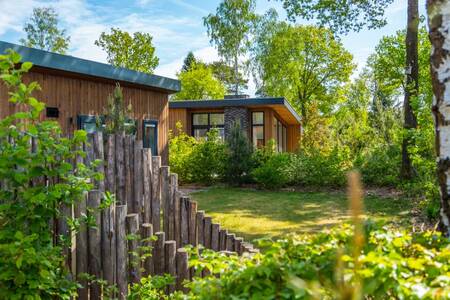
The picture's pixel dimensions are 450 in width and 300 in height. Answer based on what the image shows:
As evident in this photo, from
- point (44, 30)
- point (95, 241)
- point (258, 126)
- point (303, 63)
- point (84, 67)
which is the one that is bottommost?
point (95, 241)

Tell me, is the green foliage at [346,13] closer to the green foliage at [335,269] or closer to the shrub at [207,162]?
the shrub at [207,162]

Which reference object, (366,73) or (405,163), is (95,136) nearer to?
(405,163)

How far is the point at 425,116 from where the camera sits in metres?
7.87

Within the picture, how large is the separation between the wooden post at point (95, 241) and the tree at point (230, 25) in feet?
93.1

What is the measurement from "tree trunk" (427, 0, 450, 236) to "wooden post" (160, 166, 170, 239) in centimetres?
243

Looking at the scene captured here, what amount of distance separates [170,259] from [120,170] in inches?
35.5

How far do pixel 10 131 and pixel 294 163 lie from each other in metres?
11.8

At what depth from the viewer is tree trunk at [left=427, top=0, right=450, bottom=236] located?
259cm

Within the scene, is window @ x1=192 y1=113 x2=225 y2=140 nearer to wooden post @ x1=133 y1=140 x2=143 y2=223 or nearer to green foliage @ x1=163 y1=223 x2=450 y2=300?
wooden post @ x1=133 y1=140 x2=143 y2=223

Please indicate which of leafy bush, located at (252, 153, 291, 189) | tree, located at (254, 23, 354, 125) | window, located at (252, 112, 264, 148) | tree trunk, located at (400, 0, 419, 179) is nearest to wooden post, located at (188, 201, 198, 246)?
tree trunk, located at (400, 0, 419, 179)

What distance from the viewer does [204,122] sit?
69.6 feet

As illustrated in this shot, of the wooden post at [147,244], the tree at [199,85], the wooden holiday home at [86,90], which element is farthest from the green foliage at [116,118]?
the tree at [199,85]

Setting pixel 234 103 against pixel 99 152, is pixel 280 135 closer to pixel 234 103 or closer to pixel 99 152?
pixel 234 103

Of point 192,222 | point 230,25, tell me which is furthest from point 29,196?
point 230,25
